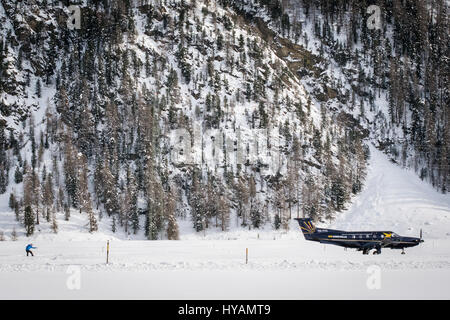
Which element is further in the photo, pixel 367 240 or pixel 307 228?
pixel 307 228

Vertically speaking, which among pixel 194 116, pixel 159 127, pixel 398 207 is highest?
pixel 194 116

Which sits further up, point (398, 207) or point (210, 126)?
point (210, 126)

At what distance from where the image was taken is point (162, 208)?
80.2 meters

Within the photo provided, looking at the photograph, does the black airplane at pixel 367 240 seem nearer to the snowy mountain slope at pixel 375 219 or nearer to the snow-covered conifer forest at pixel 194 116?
the snowy mountain slope at pixel 375 219

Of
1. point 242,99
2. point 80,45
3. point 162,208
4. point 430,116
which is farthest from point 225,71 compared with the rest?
point 430,116

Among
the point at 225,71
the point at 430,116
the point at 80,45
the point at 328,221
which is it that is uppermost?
the point at 80,45

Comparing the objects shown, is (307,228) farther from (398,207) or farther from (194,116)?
(194,116)

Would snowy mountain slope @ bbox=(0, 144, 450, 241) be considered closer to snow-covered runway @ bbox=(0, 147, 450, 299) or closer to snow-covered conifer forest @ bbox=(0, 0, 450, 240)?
snow-covered conifer forest @ bbox=(0, 0, 450, 240)

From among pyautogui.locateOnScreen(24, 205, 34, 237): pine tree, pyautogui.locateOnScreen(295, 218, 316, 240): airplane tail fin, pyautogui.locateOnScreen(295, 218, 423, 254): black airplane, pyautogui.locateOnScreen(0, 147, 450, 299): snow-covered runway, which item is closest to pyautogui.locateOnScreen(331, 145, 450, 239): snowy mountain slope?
pyautogui.locateOnScreen(295, 218, 423, 254): black airplane

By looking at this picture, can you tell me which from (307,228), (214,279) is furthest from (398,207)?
(214,279)

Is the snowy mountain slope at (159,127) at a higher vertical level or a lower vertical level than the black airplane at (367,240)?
higher

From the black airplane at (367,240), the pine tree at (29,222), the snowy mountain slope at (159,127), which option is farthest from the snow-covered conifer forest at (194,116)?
the black airplane at (367,240)
